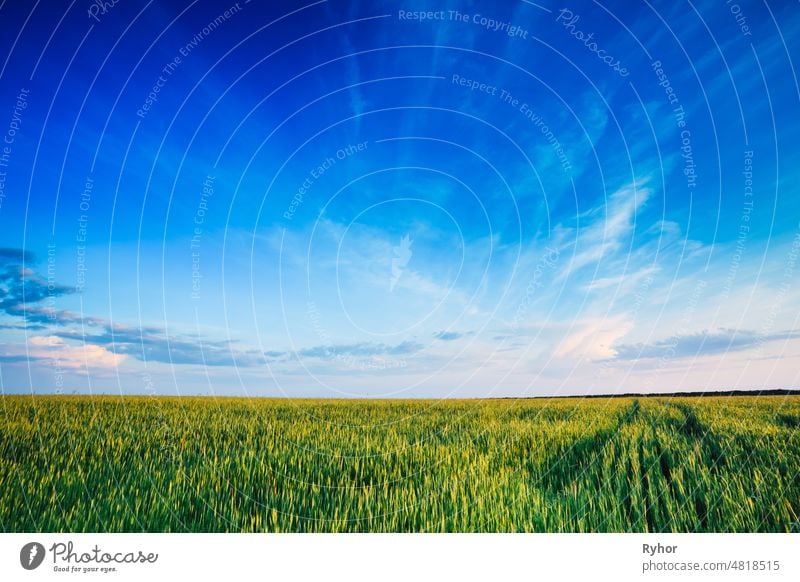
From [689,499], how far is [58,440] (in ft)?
26.7

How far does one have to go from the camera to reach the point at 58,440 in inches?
269

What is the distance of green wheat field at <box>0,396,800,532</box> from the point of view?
14.1 feet

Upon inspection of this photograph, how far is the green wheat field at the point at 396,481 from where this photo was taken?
4312 millimetres
